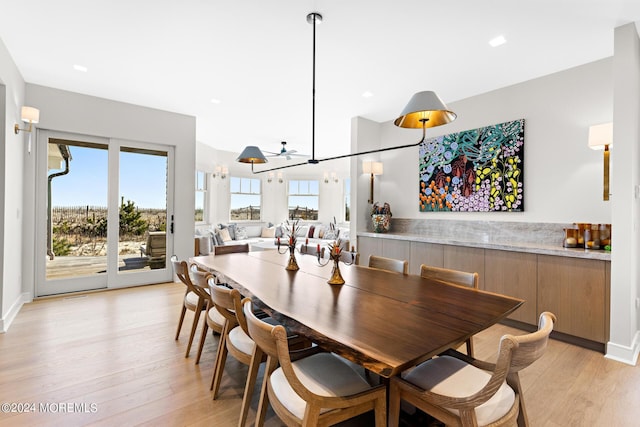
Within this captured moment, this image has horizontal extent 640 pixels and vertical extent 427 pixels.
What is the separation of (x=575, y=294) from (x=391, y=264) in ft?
5.81

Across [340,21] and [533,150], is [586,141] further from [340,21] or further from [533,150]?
[340,21]

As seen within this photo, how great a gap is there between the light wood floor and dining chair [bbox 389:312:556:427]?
635 millimetres

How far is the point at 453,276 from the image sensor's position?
2.27 metres

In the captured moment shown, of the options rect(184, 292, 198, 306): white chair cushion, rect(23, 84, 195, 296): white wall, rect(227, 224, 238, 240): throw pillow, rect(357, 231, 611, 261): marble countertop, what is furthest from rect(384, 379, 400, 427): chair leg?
rect(227, 224, 238, 240): throw pillow

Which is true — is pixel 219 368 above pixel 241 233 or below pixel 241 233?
below

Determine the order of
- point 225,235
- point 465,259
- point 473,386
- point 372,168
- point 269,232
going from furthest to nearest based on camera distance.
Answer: point 269,232
point 225,235
point 372,168
point 465,259
point 473,386

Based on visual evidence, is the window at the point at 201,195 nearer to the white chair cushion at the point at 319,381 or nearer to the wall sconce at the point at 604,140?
the white chair cushion at the point at 319,381

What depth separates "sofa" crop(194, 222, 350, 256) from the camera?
286 inches

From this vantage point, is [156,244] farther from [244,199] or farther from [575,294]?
[575,294]

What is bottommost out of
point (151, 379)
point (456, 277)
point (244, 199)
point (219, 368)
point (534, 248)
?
point (151, 379)

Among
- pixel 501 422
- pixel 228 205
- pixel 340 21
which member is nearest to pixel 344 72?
pixel 340 21

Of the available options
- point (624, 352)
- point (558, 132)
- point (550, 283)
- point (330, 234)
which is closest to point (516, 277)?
point (550, 283)

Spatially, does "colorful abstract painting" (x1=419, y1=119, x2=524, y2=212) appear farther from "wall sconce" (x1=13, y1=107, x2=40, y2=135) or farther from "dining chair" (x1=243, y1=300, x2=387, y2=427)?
"wall sconce" (x1=13, y1=107, x2=40, y2=135)

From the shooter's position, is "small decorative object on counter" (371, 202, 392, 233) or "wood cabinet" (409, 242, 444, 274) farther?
"small decorative object on counter" (371, 202, 392, 233)
